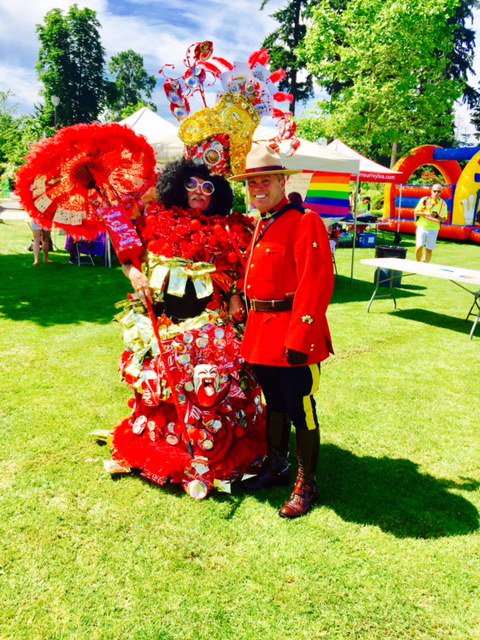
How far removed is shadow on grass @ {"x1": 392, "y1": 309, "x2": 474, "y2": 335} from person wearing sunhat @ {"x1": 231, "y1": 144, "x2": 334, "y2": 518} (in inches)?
193

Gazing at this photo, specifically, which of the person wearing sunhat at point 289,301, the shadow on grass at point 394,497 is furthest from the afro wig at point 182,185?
the shadow on grass at point 394,497

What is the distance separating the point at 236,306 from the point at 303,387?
752 mm

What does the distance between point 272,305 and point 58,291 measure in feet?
22.0

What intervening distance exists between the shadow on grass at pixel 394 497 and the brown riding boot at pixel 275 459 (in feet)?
0.93

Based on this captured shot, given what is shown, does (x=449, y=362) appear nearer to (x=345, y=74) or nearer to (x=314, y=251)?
(x=314, y=251)

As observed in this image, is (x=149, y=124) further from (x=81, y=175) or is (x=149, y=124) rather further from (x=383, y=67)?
(x=383, y=67)

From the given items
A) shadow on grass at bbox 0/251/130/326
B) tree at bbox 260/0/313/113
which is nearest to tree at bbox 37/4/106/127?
tree at bbox 260/0/313/113

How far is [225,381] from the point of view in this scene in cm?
305

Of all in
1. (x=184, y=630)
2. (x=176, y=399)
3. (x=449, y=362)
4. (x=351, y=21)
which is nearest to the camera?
(x=184, y=630)

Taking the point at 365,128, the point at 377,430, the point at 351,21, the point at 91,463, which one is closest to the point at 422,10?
the point at 351,21

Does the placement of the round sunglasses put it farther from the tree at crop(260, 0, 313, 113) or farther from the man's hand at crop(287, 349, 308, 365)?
the tree at crop(260, 0, 313, 113)

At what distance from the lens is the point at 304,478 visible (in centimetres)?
292

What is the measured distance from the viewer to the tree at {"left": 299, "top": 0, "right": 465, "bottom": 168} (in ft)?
Result: 66.5

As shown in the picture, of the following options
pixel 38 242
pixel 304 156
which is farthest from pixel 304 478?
pixel 38 242
